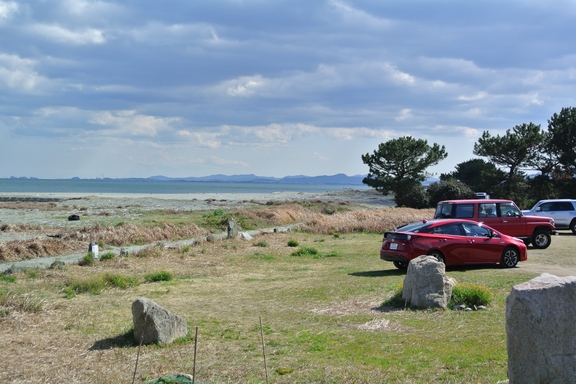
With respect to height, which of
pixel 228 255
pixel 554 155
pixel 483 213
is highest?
pixel 554 155

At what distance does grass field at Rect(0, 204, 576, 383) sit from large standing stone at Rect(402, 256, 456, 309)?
12.7 inches

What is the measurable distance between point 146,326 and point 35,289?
7252 mm

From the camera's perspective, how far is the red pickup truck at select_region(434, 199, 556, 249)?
22.1 meters

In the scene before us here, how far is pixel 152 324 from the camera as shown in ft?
30.3

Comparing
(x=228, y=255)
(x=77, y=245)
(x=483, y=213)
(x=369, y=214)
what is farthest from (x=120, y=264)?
(x=369, y=214)

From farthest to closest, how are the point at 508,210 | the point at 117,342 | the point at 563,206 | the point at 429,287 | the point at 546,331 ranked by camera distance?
the point at 563,206
the point at 508,210
the point at 429,287
the point at 117,342
the point at 546,331

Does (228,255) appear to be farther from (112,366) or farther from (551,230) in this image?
(112,366)

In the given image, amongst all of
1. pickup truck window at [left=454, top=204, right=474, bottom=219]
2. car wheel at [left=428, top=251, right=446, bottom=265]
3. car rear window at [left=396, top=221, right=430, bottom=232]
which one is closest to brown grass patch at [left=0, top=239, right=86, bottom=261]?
car rear window at [left=396, top=221, right=430, bottom=232]

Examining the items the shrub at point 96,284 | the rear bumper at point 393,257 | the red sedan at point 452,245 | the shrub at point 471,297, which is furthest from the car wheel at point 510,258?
the shrub at point 96,284

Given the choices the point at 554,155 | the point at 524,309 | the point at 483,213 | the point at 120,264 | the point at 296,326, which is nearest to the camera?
the point at 524,309

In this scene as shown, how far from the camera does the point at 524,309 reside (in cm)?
595

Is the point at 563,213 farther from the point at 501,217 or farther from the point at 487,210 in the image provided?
the point at 487,210

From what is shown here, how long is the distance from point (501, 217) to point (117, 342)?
56.3 ft

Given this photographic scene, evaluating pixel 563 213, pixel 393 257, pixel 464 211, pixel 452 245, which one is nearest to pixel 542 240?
pixel 464 211
